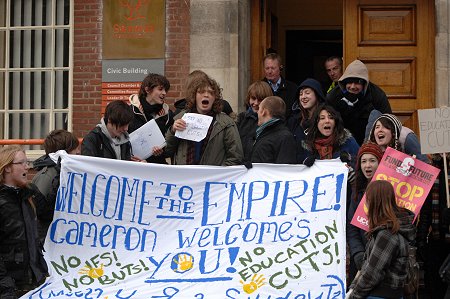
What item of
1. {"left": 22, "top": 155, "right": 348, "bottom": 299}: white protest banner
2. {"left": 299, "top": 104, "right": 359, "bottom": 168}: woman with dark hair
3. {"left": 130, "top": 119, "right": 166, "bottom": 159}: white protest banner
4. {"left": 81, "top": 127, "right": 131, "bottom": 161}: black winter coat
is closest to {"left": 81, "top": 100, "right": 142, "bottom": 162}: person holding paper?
{"left": 81, "top": 127, "right": 131, "bottom": 161}: black winter coat

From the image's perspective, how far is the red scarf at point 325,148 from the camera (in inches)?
381

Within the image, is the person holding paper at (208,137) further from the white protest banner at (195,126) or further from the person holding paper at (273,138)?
the person holding paper at (273,138)

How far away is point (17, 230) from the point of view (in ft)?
27.2

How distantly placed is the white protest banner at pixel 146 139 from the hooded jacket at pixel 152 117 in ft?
0.88

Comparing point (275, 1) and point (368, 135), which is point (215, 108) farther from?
point (275, 1)

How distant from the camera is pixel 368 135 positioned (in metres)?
9.82

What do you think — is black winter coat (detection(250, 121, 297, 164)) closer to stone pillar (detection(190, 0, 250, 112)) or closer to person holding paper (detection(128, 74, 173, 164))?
person holding paper (detection(128, 74, 173, 164))

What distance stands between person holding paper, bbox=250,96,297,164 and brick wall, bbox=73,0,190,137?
10.9 feet

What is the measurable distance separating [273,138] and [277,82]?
1997 mm

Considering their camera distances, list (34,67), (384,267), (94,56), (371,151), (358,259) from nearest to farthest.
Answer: (384,267) → (358,259) → (371,151) → (94,56) → (34,67)

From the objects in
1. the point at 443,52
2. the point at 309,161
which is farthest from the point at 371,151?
the point at 443,52

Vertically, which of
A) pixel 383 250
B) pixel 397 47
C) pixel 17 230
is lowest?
pixel 383 250

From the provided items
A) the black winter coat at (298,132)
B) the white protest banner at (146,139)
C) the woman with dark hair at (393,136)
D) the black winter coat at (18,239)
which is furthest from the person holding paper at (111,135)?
the woman with dark hair at (393,136)

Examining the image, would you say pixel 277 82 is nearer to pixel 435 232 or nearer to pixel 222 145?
pixel 222 145
